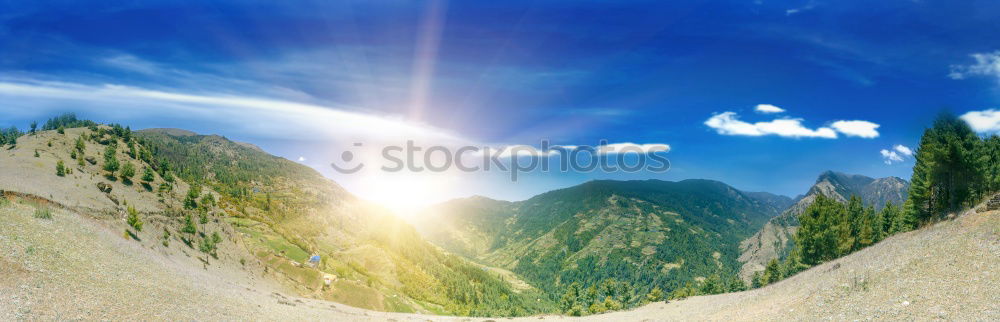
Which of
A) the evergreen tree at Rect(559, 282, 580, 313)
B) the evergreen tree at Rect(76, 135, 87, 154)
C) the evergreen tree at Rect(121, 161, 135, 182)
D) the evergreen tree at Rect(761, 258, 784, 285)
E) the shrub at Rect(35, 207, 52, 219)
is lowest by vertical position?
the evergreen tree at Rect(559, 282, 580, 313)

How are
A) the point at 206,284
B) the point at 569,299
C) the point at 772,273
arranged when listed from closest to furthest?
the point at 206,284, the point at 772,273, the point at 569,299

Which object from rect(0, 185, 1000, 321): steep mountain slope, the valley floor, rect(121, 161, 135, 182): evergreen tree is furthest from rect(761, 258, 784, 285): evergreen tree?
rect(121, 161, 135, 182): evergreen tree

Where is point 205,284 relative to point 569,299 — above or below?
above

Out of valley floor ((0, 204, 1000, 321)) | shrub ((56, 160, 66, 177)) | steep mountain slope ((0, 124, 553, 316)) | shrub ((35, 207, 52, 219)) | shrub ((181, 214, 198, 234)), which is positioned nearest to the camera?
valley floor ((0, 204, 1000, 321))

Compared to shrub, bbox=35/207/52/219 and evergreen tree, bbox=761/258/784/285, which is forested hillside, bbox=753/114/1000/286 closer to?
evergreen tree, bbox=761/258/784/285

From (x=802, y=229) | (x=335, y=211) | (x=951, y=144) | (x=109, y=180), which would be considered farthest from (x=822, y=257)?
(x=335, y=211)

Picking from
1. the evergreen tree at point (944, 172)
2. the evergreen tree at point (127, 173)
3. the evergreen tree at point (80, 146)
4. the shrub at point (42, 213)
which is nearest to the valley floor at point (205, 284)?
the shrub at point (42, 213)

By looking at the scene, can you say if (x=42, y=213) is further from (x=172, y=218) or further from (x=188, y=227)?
(x=172, y=218)

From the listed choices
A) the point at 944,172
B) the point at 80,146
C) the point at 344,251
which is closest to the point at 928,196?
the point at 944,172

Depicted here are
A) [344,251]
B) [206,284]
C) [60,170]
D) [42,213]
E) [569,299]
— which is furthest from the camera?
[344,251]
